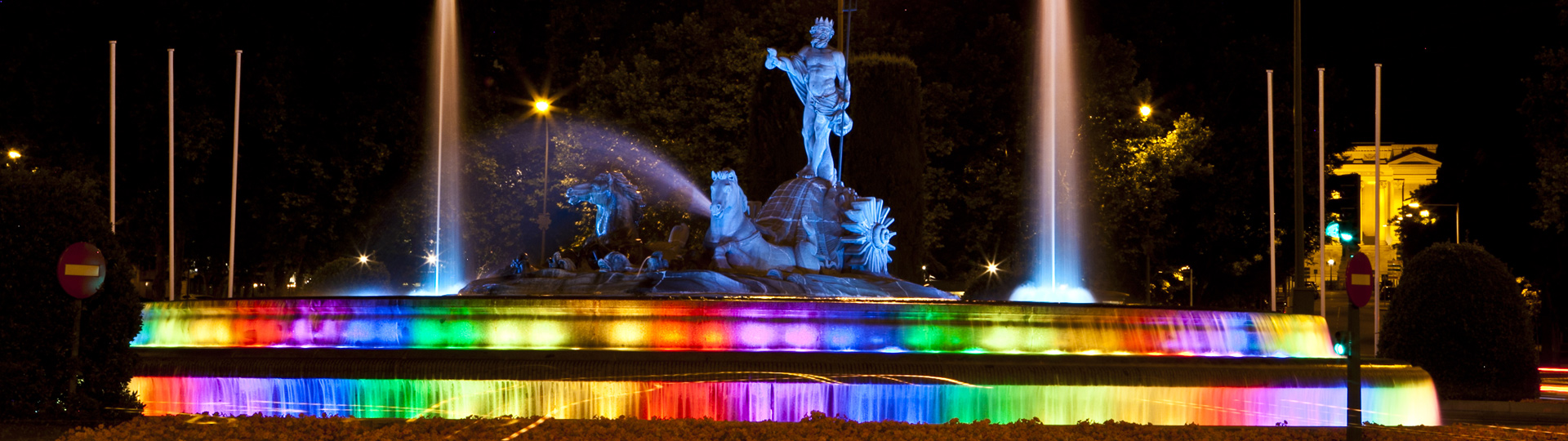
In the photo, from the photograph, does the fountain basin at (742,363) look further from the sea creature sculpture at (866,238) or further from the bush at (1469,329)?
the sea creature sculpture at (866,238)

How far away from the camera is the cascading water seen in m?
31.9

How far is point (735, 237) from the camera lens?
18.4 metres

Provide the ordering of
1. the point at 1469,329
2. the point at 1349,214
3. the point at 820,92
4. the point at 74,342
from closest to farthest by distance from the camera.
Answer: the point at 74,342 < the point at 1469,329 < the point at 1349,214 < the point at 820,92

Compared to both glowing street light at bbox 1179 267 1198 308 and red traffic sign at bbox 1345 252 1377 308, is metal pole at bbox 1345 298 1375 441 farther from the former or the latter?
glowing street light at bbox 1179 267 1198 308

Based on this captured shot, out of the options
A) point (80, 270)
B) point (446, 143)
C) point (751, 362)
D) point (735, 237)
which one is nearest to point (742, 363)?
point (751, 362)

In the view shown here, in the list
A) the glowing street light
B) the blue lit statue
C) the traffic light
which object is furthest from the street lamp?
the blue lit statue

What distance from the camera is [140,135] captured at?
29.4 meters

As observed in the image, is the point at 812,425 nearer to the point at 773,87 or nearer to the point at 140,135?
the point at 773,87

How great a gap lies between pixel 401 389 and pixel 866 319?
423 centimetres

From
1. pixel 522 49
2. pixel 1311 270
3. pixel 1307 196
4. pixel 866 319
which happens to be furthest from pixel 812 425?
pixel 1311 270

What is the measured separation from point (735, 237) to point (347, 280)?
11939 millimetres

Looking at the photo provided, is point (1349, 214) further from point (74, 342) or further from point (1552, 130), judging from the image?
point (74, 342)

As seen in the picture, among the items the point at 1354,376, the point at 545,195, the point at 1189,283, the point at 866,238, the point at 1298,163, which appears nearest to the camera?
the point at 1354,376

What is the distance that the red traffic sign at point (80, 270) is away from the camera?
31.3 ft
